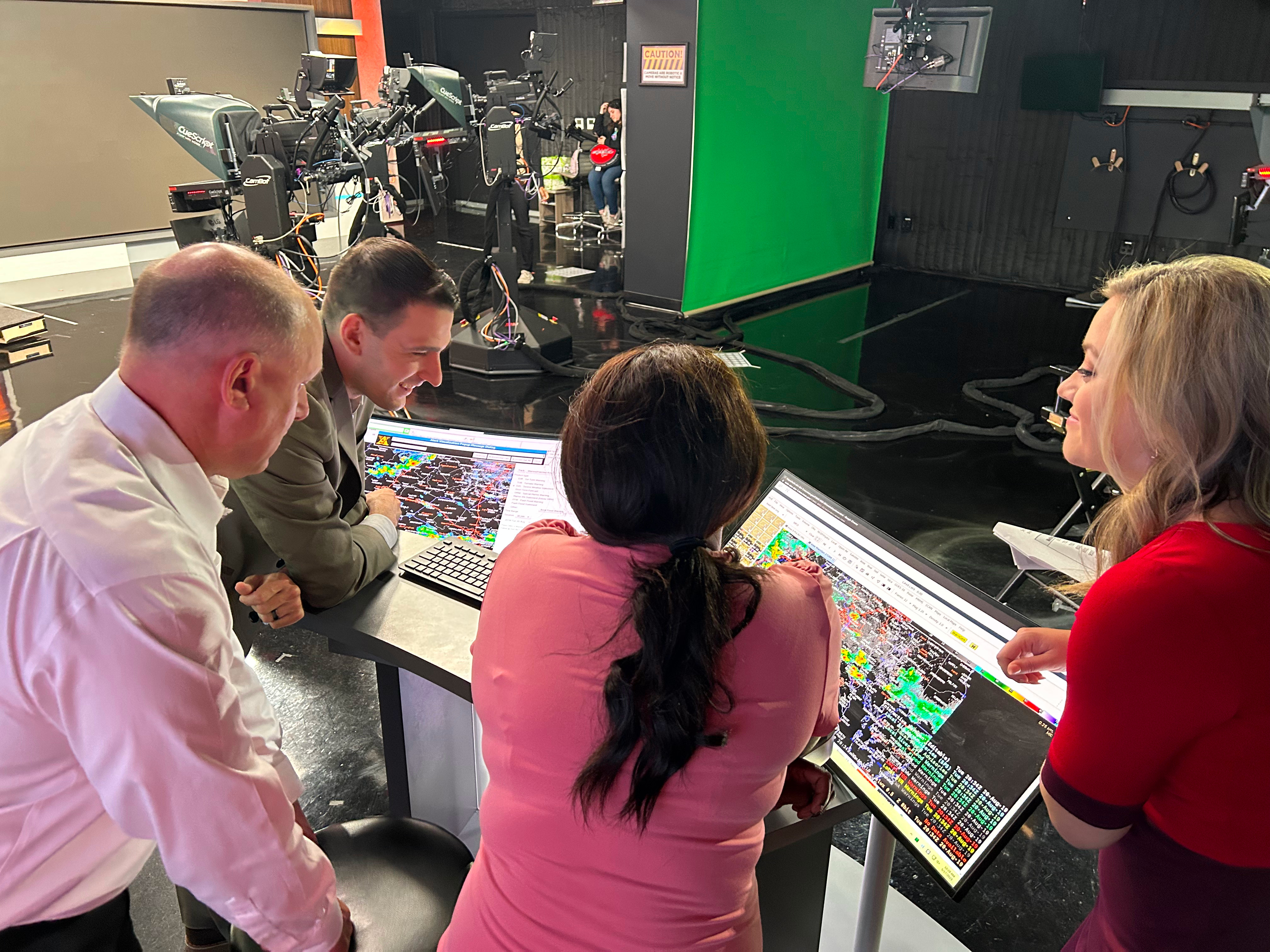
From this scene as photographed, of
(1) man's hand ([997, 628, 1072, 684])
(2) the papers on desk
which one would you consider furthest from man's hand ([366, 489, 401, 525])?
(2) the papers on desk

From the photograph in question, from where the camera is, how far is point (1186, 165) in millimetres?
6660

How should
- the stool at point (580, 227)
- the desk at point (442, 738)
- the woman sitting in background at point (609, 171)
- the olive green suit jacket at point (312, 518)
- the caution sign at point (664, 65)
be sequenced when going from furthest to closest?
the stool at point (580, 227)
the woman sitting in background at point (609, 171)
the caution sign at point (664, 65)
the olive green suit jacket at point (312, 518)
the desk at point (442, 738)

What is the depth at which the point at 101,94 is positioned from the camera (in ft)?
24.4

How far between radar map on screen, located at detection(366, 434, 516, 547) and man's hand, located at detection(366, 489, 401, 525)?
4 centimetres

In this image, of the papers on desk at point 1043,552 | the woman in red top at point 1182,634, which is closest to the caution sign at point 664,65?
the papers on desk at point 1043,552

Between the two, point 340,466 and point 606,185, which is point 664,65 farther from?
point 340,466

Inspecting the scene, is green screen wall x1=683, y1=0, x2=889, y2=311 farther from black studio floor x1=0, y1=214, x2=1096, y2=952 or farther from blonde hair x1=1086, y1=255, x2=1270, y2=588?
blonde hair x1=1086, y1=255, x2=1270, y2=588

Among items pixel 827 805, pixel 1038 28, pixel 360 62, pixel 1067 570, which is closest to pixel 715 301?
pixel 1038 28

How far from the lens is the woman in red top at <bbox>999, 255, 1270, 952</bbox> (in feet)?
2.79

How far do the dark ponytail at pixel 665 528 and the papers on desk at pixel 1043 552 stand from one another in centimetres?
178

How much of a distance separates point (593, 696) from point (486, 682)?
15 centimetres

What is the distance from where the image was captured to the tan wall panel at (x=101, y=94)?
7043 millimetres

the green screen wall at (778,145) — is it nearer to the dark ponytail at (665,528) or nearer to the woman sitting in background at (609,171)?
the woman sitting in background at (609,171)

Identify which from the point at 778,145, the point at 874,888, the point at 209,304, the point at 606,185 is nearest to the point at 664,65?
the point at 778,145
